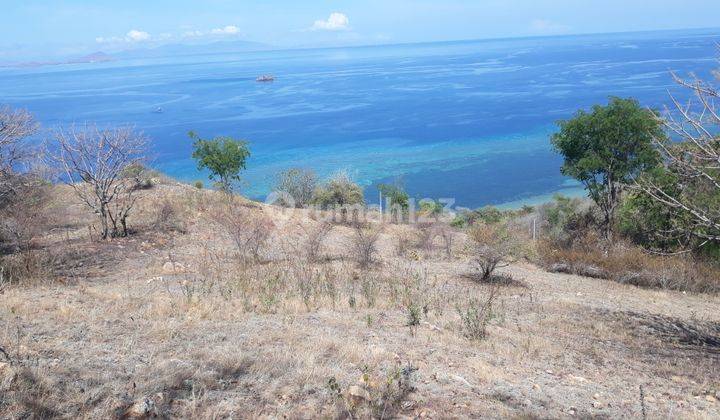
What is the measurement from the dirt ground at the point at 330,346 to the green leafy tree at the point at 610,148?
6.41 m

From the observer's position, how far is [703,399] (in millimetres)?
5566

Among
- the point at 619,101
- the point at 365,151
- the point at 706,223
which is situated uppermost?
the point at 619,101

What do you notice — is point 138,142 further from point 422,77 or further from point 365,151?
point 422,77

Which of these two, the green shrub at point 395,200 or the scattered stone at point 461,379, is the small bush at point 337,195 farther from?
the scattered stone at point 461,379

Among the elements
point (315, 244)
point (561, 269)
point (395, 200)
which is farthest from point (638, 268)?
point (395, 200)

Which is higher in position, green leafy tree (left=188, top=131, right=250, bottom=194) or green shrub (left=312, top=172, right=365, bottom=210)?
green leafy tree (left=188, top=131, right=250, bottom=194)

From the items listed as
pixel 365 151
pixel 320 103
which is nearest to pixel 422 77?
pixel 320 103

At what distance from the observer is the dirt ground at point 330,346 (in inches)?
175

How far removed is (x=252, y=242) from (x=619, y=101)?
13634mm

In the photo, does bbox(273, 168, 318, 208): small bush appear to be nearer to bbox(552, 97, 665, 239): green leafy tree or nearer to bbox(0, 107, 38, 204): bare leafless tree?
bbox(552, 97, 665, 239): green leafy tree

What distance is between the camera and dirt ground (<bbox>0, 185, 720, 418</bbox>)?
4.45 m

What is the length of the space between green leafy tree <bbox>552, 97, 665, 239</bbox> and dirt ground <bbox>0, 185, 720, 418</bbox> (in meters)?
6.41

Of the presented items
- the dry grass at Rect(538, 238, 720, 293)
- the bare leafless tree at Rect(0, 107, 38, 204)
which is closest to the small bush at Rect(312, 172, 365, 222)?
the dry grass at Rect(538, 238, 720, 293)

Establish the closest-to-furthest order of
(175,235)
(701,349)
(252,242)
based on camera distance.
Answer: (701,349) < (252,242) < (175,235)
